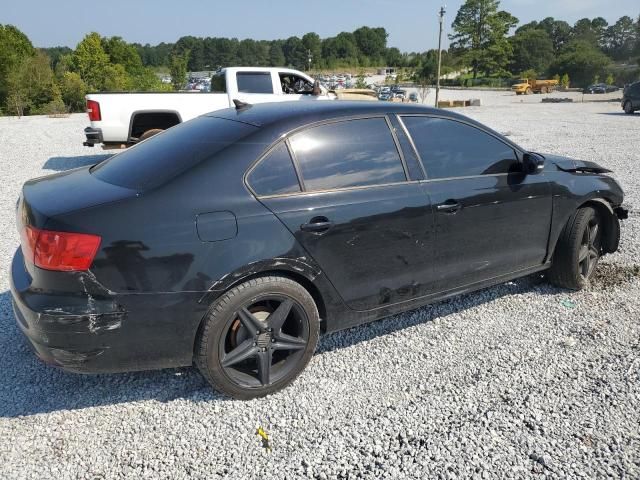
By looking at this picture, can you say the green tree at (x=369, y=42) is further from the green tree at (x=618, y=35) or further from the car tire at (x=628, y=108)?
the car tire at (x=628, y=108)

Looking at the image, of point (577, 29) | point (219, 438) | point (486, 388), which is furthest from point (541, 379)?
point (577, 29)

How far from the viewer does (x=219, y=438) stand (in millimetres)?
2492

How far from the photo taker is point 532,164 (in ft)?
11.9

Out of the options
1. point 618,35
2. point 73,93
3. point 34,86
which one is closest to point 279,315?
point 34,86

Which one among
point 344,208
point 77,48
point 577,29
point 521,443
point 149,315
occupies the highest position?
point 577,29

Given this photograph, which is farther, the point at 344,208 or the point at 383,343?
the point at 383,343

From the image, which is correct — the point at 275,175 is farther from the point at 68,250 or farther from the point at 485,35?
the point at 485,35

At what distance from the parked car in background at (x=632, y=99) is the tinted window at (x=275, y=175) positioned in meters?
27.6

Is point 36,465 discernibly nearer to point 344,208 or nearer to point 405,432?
point 405,432

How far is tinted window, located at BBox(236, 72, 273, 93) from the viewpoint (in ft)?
35.3

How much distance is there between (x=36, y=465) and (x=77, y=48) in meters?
45.5

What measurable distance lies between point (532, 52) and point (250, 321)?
3773 inches

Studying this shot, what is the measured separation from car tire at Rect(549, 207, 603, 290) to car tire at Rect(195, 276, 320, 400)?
2363 millimetres

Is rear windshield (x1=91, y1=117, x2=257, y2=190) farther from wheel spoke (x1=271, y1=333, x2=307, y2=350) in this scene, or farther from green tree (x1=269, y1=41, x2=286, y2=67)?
green tree (x1=269, y1=41, x2=286, y2=67)
